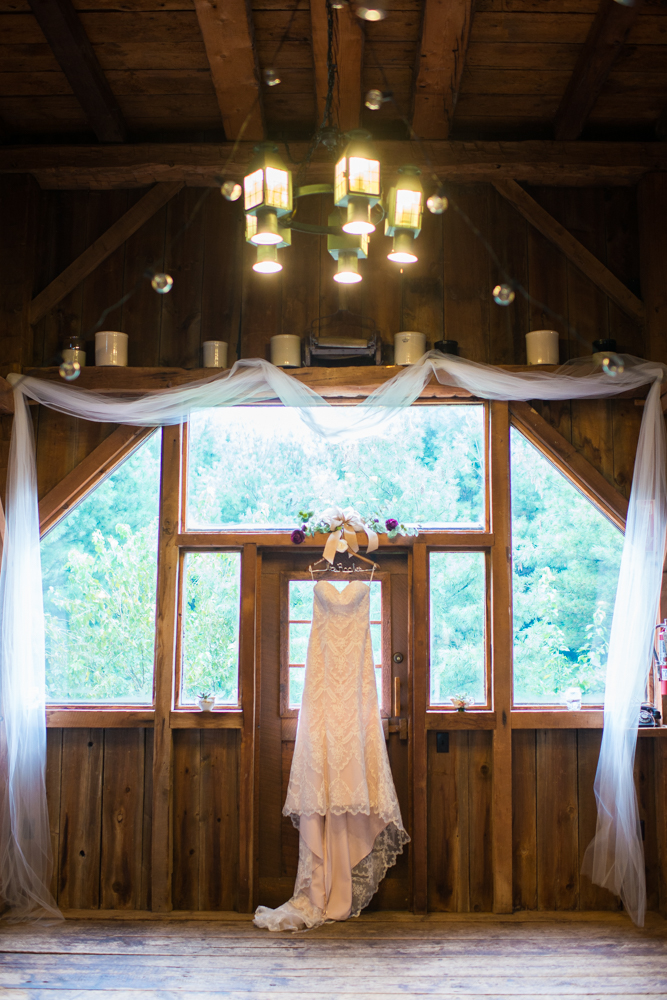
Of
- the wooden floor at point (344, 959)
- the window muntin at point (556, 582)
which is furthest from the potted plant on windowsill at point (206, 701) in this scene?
the window muntin at point (556, 582)

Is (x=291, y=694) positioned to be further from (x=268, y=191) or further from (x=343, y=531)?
(x=268, y=191)

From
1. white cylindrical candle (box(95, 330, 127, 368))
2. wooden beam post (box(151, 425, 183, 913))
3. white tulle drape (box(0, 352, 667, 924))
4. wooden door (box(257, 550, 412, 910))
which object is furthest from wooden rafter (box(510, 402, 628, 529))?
white cylindrical candle (box(95, 330, 127, 368))

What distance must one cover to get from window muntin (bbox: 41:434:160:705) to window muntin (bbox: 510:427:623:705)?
2056 mm

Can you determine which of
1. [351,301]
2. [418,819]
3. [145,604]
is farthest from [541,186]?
[418,819]

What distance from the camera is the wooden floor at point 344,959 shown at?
3410 mm

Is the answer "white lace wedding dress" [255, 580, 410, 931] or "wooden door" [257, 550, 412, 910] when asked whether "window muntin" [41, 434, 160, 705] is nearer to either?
"wooden door" [257, 550, 412, 910]

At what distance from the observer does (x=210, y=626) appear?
4.63 meters

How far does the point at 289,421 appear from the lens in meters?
4.79

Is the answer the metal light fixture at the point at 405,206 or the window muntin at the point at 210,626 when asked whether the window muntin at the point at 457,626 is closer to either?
the window muntin at the point at 210,626

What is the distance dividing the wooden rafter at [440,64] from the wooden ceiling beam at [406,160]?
111 millimetres

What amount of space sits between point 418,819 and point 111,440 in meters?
2.68

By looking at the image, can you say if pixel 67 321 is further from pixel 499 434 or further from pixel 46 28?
pixel 499 434

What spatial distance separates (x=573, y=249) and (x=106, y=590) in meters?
3.27

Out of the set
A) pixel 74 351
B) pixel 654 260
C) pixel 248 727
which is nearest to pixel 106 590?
pixel 248 727
